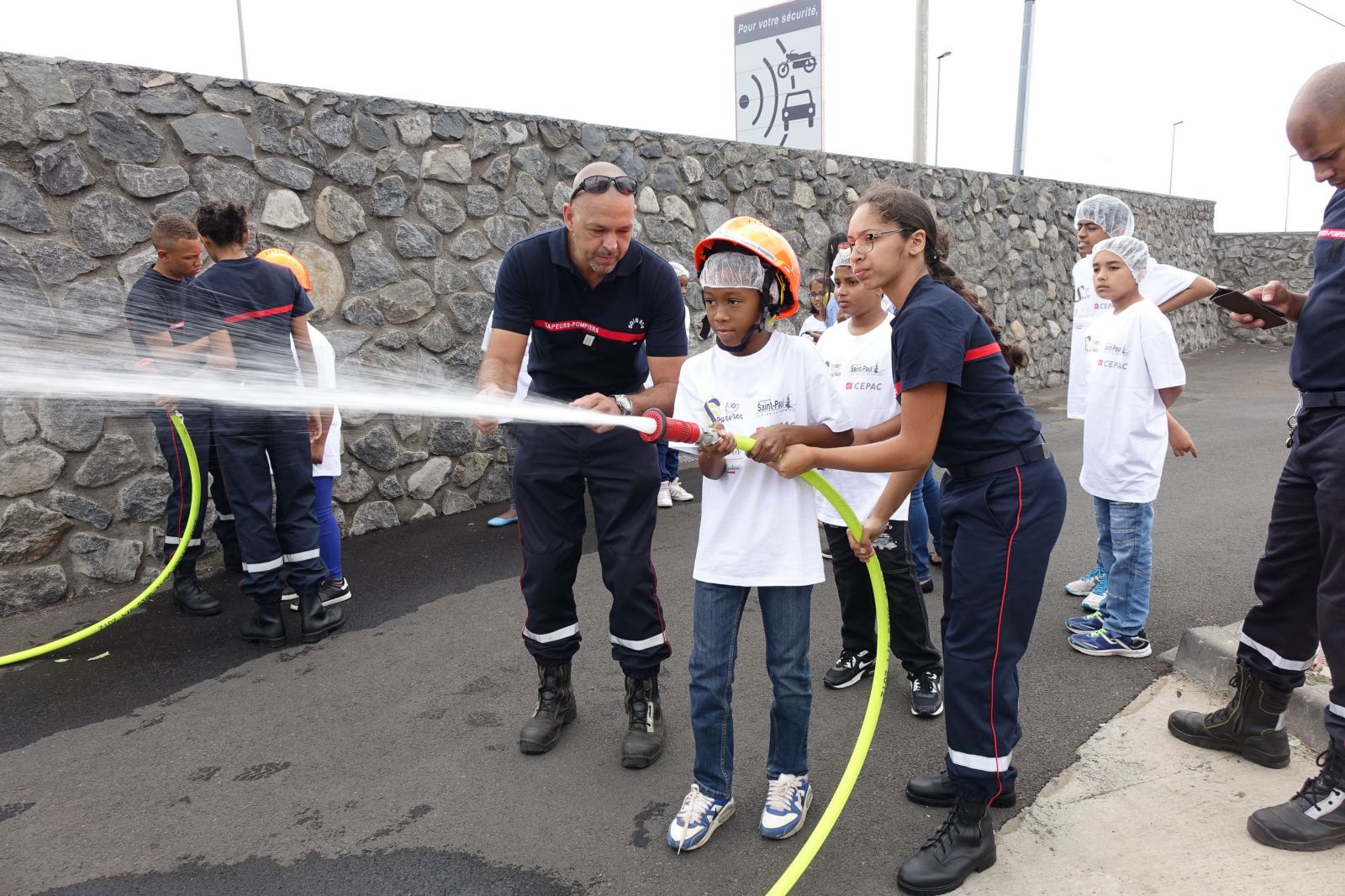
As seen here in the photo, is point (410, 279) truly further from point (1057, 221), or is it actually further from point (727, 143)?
point (1057, 221)

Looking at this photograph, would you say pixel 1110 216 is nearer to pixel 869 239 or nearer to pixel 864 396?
pixel 864 396

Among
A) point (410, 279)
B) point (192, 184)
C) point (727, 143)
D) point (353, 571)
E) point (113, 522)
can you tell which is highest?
point (727, 143)

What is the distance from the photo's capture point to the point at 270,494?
15.2ft

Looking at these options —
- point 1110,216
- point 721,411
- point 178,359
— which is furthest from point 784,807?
point 1110,216

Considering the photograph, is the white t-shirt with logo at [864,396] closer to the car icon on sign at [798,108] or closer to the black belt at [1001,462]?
the black belt at [1001,462]

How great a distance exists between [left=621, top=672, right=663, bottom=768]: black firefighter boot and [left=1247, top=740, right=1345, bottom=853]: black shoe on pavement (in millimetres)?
2024

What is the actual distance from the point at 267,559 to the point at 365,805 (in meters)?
1.90

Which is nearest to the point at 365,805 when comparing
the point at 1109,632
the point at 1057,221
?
the point at 1109,632

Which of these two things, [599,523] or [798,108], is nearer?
[599,523]

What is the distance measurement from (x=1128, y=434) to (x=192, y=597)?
5301mm

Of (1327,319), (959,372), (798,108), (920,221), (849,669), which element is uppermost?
(798,108)

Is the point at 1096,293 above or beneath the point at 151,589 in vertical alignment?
above

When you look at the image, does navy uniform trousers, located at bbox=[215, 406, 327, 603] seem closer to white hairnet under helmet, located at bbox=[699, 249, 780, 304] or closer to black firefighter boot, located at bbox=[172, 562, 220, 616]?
black firefighter boot, located at bbox=[172, 562, 220, 616]

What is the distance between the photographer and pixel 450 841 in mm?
2928
